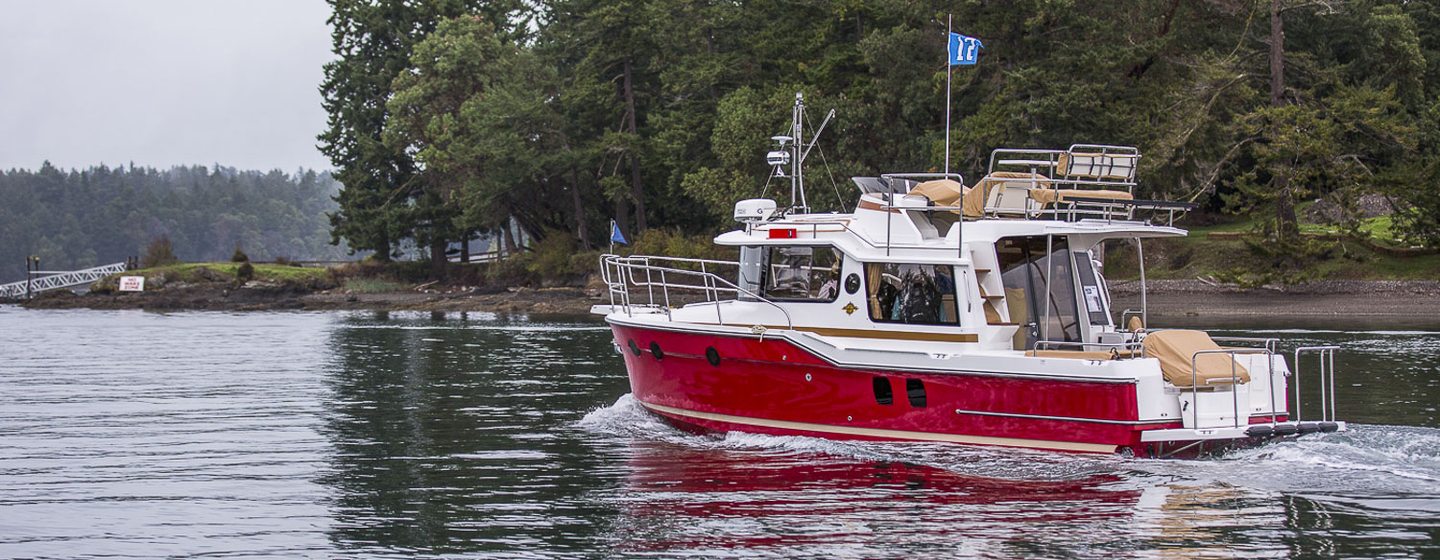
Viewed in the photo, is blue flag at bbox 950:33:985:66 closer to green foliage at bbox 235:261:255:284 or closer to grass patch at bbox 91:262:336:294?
grass patch at bbox 91:262:336:294

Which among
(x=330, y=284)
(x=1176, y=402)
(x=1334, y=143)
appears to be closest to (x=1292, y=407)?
(x=1176, y=402)

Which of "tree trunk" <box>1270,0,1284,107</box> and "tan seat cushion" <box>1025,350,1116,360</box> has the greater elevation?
"tree trunk" <box>1270,0,1284,107</box>

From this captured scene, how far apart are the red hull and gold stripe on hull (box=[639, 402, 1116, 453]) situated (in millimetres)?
11

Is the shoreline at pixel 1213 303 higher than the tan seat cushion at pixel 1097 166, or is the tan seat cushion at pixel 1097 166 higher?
the tan seat cushion at pixel 1097 166

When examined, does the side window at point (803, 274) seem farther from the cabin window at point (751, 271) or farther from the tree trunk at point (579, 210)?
the tree trunk at point (579, 210)

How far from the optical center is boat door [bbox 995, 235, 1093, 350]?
59.5ft

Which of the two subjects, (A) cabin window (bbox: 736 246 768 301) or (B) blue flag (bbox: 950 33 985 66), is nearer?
(A) cabin window (bbox: 736 246 768 301)

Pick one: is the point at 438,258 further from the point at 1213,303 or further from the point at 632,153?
the point at 1213,303

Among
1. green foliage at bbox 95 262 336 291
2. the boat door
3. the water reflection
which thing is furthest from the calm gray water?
green foliage at bbox 95 262 336 291

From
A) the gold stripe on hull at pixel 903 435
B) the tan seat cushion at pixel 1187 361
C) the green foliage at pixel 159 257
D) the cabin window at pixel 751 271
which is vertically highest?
the green foliage at pixel 159 257

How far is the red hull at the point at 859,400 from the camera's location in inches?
658

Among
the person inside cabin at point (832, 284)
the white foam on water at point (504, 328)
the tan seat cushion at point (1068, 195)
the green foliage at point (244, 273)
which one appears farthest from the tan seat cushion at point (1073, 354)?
the green foliage at point (244, 273)

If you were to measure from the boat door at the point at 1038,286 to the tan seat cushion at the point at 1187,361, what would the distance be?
4.65ft

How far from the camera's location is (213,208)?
584 feet
